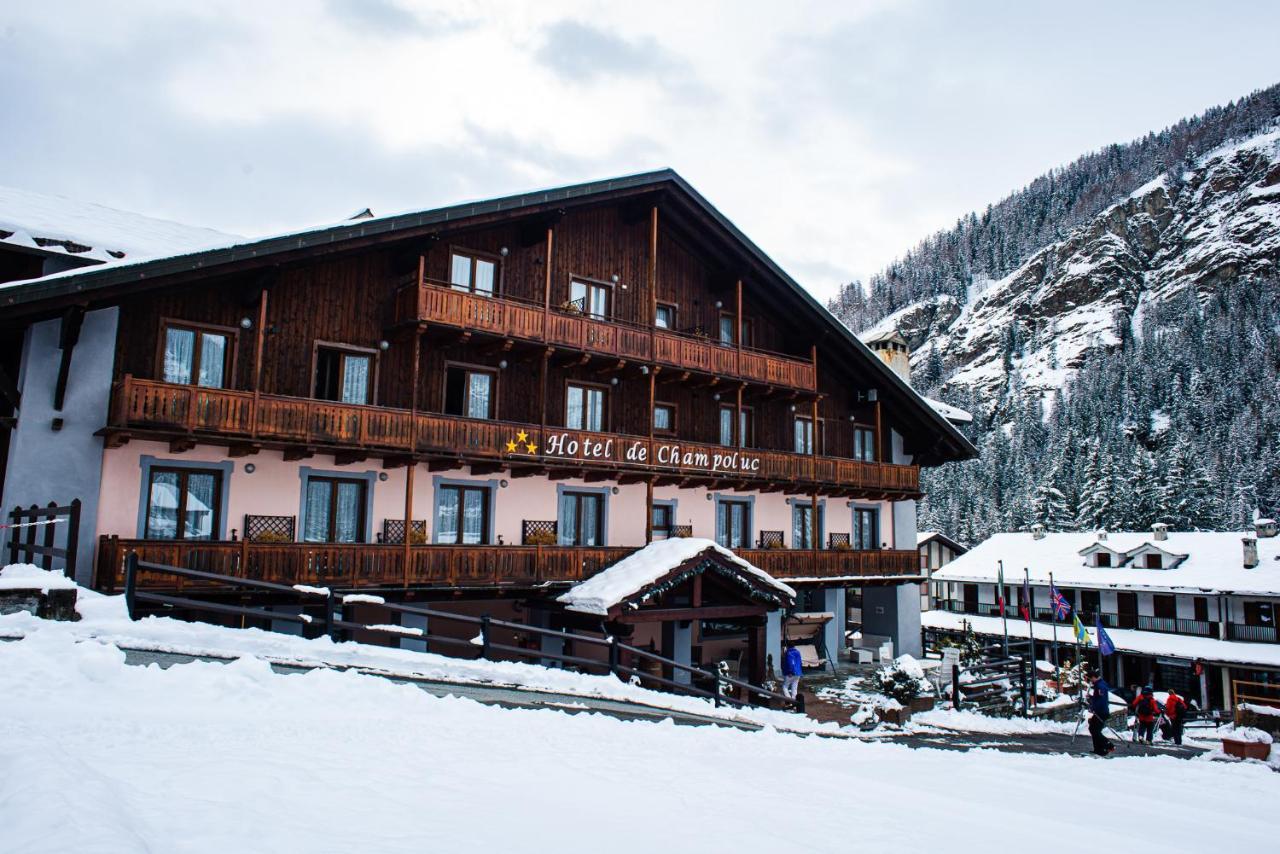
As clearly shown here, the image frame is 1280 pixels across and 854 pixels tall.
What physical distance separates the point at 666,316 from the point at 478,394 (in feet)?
26.1

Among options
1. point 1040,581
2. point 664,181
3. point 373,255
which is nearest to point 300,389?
point 373,255

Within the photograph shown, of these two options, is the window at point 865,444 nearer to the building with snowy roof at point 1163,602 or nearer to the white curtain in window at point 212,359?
the building with snowy roof at point 1163,602

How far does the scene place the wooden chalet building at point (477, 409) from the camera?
18094 mm

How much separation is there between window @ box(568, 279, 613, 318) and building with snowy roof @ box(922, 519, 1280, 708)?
85.6 feet

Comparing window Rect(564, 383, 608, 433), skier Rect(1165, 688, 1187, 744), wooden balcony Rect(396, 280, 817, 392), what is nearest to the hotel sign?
window Rect(564, 383, 608, 433)

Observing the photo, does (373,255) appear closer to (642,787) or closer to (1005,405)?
(642,787)

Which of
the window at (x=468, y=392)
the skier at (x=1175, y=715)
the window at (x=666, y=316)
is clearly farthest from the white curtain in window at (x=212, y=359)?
the skier at (x=1175, y=715)

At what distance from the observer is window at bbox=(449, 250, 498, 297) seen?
2414 centimetres

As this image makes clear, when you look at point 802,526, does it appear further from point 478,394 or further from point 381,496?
point 381,496

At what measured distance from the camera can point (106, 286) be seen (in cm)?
1664

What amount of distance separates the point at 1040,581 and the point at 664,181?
42544 millimetres

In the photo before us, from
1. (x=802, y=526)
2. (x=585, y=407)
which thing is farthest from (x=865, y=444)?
(x=585, y=407)

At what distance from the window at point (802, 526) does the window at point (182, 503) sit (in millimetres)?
19322

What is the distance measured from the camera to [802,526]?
31656mm
